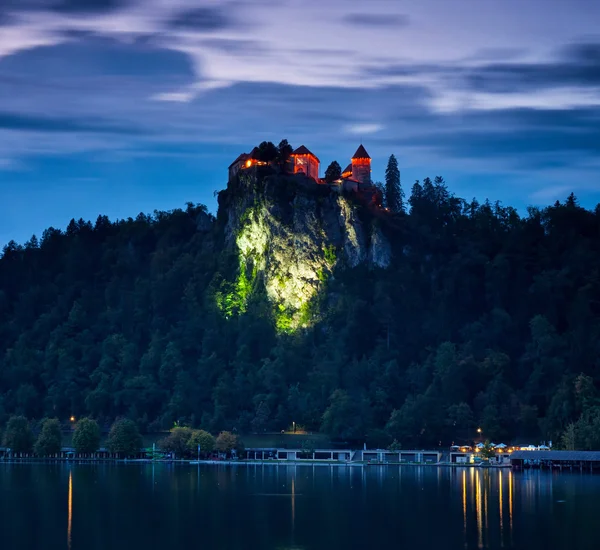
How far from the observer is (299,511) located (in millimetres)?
93562

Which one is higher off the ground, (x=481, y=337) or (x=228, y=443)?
(x=481, y=337)

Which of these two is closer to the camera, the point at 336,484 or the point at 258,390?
the point at 336,484

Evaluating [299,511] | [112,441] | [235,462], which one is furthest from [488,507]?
[112,441]

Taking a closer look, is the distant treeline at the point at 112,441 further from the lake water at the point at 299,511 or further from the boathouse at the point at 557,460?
the boathouse at the point at 557,460

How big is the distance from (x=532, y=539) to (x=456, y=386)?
4128 inches

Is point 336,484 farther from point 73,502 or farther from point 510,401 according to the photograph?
point 510,401

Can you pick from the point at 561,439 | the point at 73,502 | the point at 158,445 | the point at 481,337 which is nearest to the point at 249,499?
the point at 73,502

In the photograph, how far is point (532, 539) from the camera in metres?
75.2

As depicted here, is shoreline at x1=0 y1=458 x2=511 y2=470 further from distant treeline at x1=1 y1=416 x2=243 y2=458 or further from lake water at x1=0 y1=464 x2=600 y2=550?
lake water at x1=0 y1=464 x2=600 y2=550

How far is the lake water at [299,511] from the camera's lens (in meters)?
75.4

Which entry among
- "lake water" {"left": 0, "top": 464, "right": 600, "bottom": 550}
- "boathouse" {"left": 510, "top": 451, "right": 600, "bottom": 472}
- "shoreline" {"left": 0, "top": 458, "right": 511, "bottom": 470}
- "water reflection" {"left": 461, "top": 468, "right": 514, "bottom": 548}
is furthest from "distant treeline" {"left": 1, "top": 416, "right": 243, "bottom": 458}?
"water reflection" {"left": 461, "top": 468, "right": 514, "bottom": 548}

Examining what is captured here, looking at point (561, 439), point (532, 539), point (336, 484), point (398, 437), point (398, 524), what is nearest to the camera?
point (532, 539)

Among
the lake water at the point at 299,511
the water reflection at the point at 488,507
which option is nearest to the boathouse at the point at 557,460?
the lake water at the point at 299,511

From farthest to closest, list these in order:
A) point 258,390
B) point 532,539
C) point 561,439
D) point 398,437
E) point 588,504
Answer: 1. point 258,390
2. point 398,437
3. point 561,439
4. point 588,504
5. point 532,539
